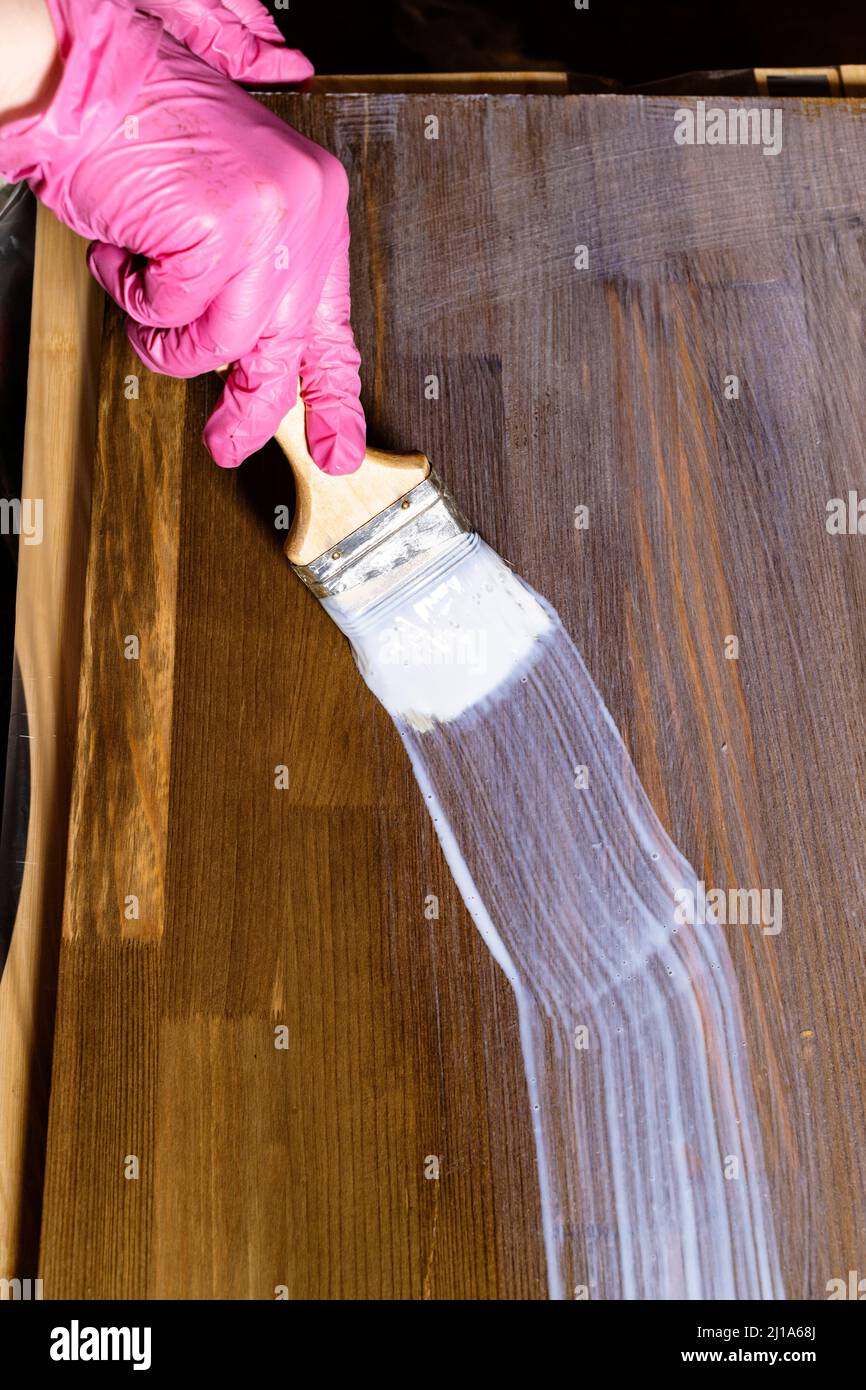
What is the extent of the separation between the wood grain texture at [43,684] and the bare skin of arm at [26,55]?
1.42 feet

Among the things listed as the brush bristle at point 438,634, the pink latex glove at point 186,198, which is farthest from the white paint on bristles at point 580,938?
the pink latex glove at point 186,198

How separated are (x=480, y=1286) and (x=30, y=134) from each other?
100 centimetres

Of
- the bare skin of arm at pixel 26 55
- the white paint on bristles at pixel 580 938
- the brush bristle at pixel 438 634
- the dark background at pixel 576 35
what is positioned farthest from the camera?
the dark background at pixel 576 35

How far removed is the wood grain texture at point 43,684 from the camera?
96 centimetres

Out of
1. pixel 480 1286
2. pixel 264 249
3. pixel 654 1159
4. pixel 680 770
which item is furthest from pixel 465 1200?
pixel 264 249

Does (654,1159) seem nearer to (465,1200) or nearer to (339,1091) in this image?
(465,1200)

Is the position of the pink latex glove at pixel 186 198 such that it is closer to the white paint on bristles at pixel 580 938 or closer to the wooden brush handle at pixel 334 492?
the wooden brush handle at pixel 334 492

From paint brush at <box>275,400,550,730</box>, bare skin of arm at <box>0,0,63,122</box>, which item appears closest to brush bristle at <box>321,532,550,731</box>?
paint brush at <box>275,400,550,730</box>

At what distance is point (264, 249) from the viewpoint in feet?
2.55

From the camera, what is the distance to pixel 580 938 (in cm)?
97

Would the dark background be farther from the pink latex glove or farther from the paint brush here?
the paint brush

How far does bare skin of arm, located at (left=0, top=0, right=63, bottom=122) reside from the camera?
679 millimetres

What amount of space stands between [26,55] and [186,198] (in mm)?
131

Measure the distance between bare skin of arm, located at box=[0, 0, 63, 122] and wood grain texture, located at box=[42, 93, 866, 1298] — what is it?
15.9 inches
